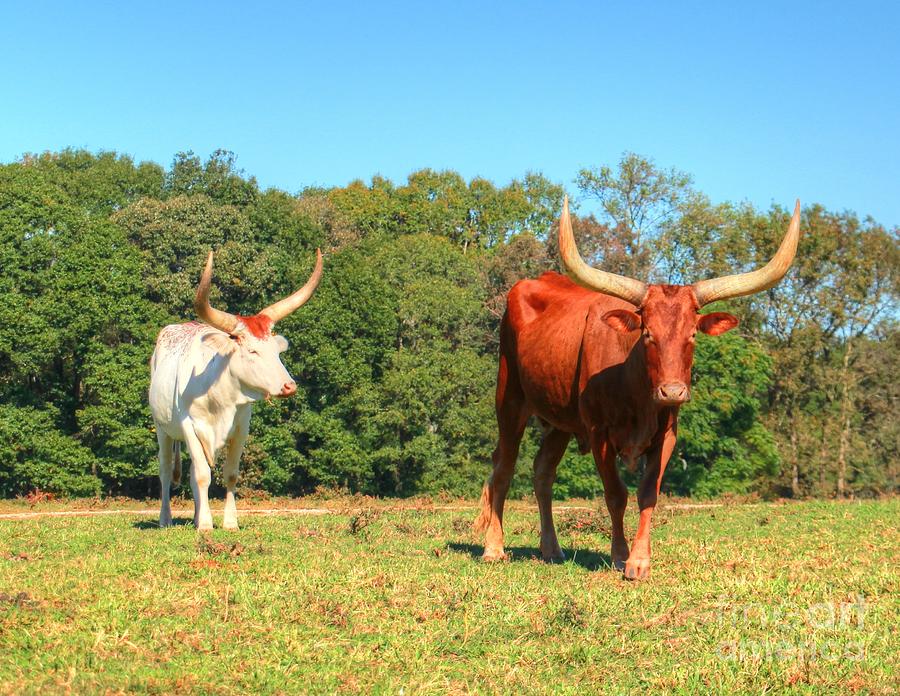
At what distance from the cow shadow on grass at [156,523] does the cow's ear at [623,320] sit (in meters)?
7.55

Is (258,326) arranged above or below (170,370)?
above

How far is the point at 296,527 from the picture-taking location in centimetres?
1340

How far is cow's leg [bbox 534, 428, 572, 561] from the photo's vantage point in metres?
10.3

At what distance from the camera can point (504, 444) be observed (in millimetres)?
10977

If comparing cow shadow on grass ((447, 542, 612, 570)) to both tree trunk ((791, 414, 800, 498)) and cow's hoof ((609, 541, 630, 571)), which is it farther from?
Result: tree trunk ((791, 414, 800, 498))

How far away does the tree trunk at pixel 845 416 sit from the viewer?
159ft

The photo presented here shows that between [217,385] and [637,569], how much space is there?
685 cm

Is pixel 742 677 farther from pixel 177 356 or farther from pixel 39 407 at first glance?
pixel 39 407

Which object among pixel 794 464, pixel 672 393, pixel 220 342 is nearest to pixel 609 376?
pixel 672 393

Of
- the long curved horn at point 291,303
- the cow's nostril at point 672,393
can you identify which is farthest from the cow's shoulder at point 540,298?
the long curved horn at point 291,303

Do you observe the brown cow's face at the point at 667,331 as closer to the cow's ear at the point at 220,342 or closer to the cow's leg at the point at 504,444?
the cow's leg at the point at 504,444

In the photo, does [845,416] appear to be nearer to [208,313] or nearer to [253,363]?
[253,363]

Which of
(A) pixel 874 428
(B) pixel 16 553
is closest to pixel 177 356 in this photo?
(B) pixel 16 553

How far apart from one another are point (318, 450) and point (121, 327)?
8774mm
